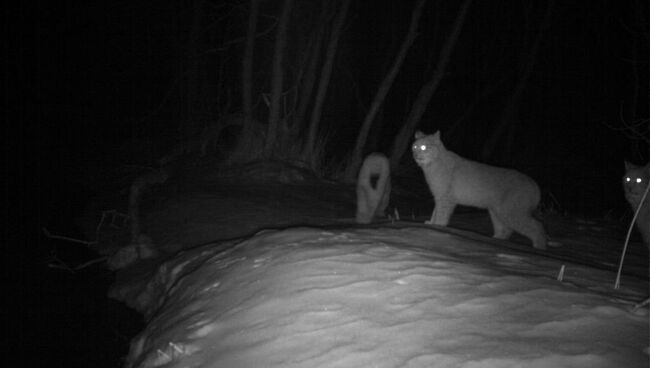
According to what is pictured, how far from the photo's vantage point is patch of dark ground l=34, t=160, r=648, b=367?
547 cm

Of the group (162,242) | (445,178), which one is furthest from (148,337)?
(445,178)

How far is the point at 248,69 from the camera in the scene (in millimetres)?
11117

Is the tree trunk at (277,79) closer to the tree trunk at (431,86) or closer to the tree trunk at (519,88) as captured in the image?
the tree trunk at (431,86)

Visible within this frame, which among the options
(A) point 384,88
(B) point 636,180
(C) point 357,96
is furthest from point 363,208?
(C) point 357,96

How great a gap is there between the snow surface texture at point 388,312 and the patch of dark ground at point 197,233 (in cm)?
143

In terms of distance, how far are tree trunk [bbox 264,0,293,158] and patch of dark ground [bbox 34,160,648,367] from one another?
126 cm

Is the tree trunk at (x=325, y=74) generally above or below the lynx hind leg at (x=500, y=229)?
above

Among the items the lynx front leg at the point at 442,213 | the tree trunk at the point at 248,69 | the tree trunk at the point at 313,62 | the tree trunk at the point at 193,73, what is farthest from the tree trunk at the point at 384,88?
the tree trunk at the point at 193,73

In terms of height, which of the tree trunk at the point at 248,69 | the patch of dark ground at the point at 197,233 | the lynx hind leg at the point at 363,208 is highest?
the tree trunk at the point at 248,69

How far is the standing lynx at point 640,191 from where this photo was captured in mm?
5738

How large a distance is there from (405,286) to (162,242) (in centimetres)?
525

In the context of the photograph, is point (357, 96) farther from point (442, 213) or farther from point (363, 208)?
point (442, 213)

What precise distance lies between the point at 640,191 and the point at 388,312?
188 inches

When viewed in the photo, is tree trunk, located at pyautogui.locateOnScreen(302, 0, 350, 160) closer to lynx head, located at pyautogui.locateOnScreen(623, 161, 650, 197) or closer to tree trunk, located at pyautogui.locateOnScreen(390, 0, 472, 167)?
tree trunk, located at pyautogui.locateOnScreen(390, 0, 472, 167)
